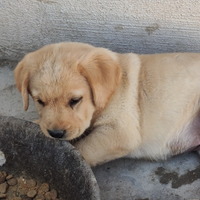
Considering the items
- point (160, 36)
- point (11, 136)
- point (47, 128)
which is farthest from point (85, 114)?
point (160, 36)

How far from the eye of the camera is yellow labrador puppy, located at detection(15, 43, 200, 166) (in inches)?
85.7

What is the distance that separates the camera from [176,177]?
269 cm

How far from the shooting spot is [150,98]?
256 centimetres

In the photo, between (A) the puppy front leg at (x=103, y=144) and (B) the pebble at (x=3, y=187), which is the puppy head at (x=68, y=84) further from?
(B) the pebble at (x=3, y=187)

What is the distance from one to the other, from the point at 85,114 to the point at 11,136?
0.72 meters

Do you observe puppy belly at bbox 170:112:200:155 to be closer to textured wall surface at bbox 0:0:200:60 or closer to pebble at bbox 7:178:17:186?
textured wall surface at bbox 0:0:200:60

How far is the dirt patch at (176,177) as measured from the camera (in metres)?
2.64

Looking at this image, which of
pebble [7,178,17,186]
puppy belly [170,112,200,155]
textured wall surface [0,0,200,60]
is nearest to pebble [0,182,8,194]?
pebble [7,178,17,186]

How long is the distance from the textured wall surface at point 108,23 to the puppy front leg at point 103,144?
141 centimetres

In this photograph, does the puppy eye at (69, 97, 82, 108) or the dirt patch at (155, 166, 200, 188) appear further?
the dirt patch at (155, 166, 200, 188)

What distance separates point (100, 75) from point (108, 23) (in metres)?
1.32

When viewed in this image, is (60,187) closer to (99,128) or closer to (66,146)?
(66,146)

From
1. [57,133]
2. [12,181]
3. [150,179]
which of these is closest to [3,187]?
[12,181]

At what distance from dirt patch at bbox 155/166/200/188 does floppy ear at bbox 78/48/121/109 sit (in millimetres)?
950
